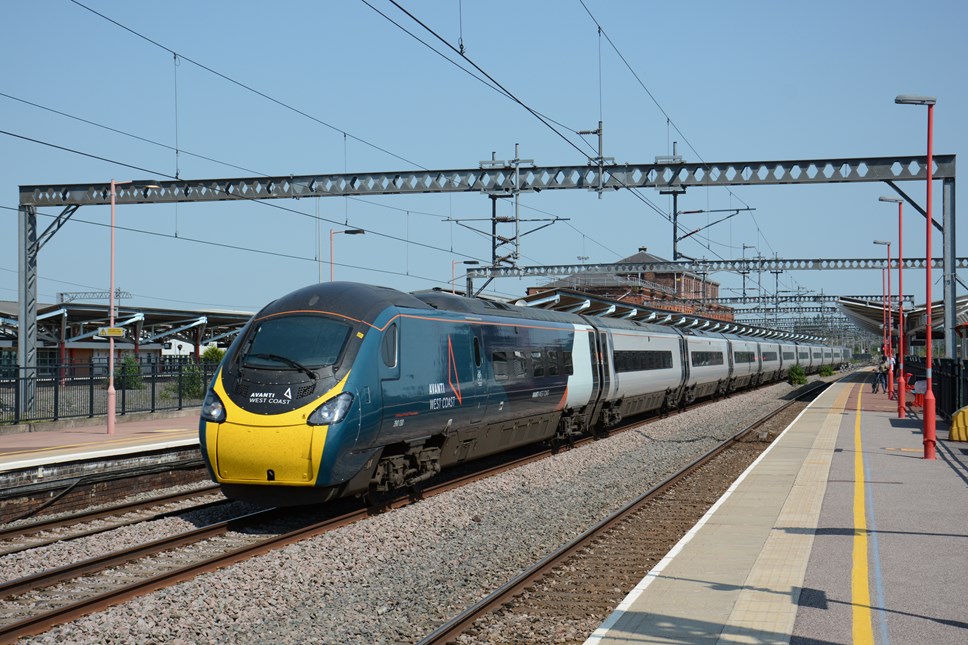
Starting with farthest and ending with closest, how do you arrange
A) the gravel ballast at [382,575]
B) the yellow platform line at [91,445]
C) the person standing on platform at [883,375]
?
the person standing on platform at [883,375]
the yellow platform line at [91,445]
the gravel ballast at [382,575]

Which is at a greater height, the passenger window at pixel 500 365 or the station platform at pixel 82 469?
the passenger window at pixel 500 365

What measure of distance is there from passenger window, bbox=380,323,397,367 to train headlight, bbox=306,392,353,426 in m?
1.17

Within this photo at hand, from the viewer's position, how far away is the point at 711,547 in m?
10.3

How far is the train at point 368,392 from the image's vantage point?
11539mm

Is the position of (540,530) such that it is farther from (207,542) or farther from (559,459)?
(559,459)

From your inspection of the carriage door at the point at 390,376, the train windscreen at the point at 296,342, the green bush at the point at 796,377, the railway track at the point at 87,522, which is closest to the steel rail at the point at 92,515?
Result: the railway track at the point at 87,522

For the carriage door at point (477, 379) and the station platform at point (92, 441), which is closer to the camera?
the carriage door at point (477, 379)

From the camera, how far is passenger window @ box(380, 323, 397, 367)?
41.8 feet

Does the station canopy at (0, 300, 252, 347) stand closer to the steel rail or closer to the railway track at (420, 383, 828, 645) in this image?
the steel rail

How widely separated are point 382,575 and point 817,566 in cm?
434

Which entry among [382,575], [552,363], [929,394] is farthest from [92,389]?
[929,394]

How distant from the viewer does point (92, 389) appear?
2542 cm

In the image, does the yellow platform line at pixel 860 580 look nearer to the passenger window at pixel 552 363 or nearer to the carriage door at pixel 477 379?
the carriage door at pixel 477 379

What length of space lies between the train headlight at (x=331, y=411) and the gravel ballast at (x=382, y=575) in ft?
4.62
